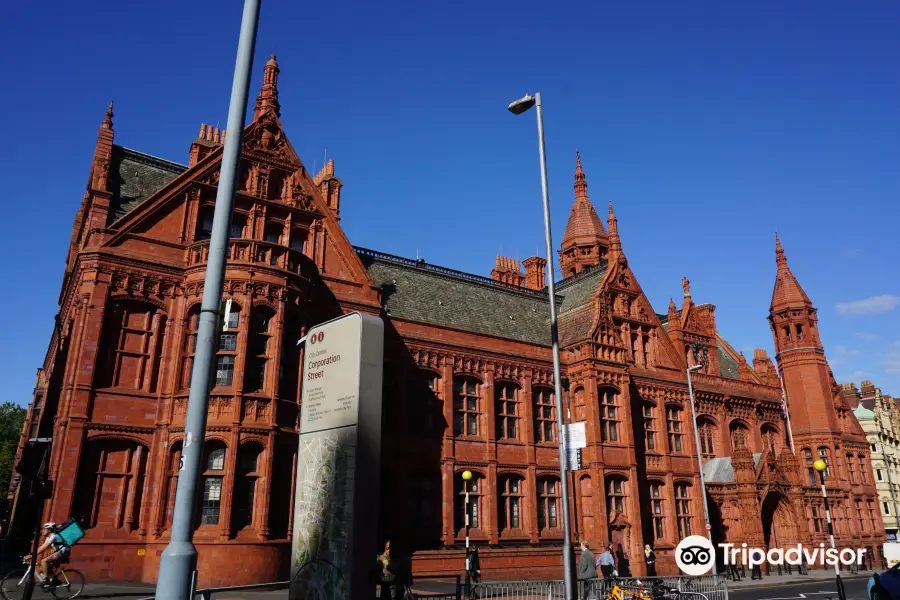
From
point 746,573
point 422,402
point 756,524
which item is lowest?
point 746,573

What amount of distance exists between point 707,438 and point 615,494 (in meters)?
12.0

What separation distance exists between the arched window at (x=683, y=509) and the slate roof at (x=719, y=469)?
247 centimetres

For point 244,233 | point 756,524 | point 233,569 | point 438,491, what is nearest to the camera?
point 233,569

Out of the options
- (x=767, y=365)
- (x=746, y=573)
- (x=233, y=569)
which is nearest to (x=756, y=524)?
(x=746, y=573)

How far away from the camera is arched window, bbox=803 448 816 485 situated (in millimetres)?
51219

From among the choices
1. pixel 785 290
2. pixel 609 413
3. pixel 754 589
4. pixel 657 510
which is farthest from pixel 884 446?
pixel 754 589

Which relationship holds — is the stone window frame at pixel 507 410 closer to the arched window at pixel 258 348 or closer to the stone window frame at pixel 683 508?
the stone window frame at pixel 683 508

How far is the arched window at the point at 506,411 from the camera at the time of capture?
36375 millimetres

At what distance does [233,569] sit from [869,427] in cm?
7581

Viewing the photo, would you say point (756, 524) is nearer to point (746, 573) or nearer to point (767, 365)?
point (746, 573)

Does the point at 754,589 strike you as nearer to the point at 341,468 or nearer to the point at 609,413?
the point at 609,413

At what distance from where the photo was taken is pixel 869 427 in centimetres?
7544

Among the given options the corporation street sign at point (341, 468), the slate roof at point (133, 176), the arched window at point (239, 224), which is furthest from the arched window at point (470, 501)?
the corporation street sign at point (341, 468)

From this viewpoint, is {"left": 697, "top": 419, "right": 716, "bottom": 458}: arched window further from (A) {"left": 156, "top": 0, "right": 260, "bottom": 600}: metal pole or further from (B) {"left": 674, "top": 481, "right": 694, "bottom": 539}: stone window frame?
(A) {"left": 156, "top": 0, "right": 260, "bottom": 600}: metal pole
